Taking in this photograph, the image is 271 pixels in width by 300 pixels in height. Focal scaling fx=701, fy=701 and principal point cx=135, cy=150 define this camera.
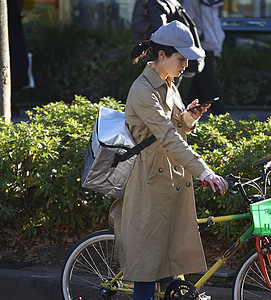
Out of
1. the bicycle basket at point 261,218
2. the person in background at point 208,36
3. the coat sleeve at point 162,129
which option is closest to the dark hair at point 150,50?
the coat sleeve at point 162,129

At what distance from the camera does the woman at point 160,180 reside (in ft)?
12.5

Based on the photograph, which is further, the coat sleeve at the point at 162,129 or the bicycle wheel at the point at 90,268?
the bicycle wheel at the point at 90,268

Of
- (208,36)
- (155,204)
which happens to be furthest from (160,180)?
(208,36)

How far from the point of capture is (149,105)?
3.81 m

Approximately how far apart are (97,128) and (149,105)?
1.29 ft

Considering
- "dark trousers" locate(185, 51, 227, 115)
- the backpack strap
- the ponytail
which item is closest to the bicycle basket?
the backpack strap

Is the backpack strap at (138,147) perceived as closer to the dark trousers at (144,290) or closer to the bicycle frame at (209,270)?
the bicycle frame at (209,270)

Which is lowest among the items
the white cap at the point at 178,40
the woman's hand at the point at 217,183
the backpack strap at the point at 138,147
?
the woman's hand at the point at 217,183

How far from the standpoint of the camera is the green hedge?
17.0ft

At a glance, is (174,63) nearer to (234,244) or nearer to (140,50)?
(140,50)

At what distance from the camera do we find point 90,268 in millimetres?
4535

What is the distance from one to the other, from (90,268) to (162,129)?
48.5 inches

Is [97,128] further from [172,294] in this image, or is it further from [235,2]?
[235,2]

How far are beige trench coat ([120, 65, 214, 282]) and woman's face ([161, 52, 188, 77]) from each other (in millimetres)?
73
